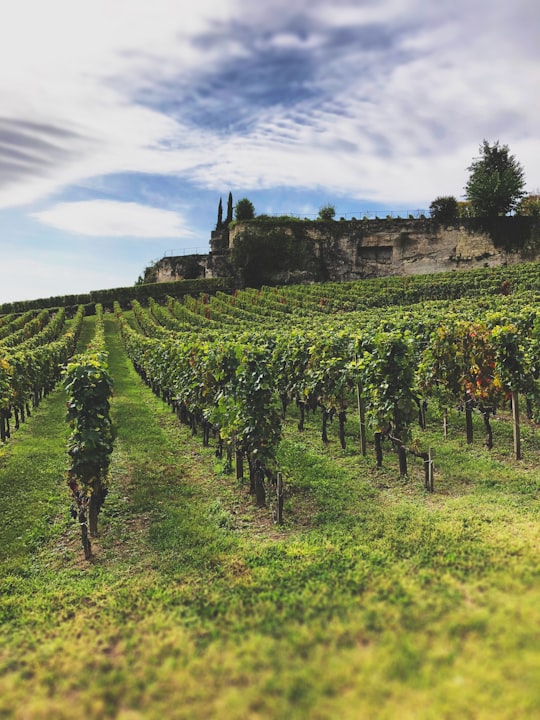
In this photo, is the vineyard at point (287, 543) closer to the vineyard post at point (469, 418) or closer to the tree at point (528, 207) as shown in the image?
the vineyard post at point (469, 418)

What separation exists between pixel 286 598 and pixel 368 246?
59.6 metres

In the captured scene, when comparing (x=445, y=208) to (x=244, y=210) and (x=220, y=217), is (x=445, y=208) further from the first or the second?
(x=220, y=217)

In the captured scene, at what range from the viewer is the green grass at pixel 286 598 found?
4105 mm

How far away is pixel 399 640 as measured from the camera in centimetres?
459

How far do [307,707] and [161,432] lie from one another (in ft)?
37.0

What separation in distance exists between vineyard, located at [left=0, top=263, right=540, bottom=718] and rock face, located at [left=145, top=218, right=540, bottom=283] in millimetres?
46837

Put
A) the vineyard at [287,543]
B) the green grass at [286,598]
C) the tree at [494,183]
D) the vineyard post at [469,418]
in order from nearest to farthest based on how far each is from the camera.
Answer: the green grass at [286,598], the vineyard at [287,543], the vineyard post at [469,418], the tree at [494,183]

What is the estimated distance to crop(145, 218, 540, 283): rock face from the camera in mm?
57781

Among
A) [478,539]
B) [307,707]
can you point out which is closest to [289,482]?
[478,539]

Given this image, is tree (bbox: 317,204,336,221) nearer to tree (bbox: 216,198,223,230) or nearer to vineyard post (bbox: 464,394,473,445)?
tree (bbox: 216,198,223,230)

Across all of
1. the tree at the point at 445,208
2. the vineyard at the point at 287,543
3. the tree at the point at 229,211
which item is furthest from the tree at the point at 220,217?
the vineyard at the point at 287,543

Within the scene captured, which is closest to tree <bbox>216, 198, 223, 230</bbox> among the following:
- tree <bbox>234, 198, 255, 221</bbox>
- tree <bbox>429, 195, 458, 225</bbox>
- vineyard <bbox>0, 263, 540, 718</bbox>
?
tree <bbox>234, 198, 255, 221</bbox>

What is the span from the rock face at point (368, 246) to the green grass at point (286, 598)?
52.5m

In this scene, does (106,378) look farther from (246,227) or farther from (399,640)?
(246,227)
